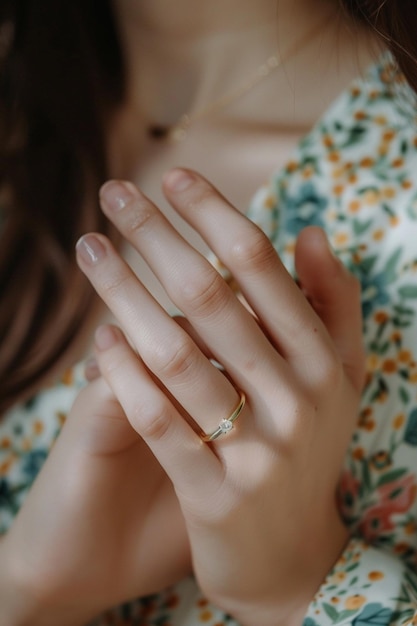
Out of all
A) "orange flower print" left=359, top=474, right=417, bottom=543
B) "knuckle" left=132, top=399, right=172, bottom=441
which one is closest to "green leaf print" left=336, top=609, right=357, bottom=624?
"orange flower print" left=359, top=474, right=417, bottom=543

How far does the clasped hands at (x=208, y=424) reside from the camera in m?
0.69

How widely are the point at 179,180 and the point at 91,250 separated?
0.34ft

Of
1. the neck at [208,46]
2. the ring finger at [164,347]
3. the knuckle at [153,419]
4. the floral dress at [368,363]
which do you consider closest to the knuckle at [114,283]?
the ring finger at [164,347]

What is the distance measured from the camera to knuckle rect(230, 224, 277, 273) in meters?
0.69

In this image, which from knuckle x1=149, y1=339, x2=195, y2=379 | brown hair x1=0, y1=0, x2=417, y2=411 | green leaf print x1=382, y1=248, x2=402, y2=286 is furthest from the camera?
brown hair x1=0, y1=0, x2=417, y2=411

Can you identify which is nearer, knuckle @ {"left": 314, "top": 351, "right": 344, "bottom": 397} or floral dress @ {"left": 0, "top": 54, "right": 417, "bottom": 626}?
knuckle @ {"left": 314, "top": 351, "right": 344, "bottom": 397}

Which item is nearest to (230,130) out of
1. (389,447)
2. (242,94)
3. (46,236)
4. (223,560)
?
(242,94)

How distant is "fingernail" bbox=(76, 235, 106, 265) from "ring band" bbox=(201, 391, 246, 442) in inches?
7.1

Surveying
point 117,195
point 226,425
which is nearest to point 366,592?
point 226,425

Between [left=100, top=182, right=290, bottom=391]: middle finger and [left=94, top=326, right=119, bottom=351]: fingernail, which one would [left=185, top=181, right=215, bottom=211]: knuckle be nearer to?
[left=100, top=182, right=290, bottom=391]: middle finger

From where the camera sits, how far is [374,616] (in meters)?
0.75

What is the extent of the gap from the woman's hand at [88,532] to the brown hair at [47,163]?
21 centimetres

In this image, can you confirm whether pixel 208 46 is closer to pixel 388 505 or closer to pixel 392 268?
pixel 392 268

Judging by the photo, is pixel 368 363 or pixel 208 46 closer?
pixel 368 363
